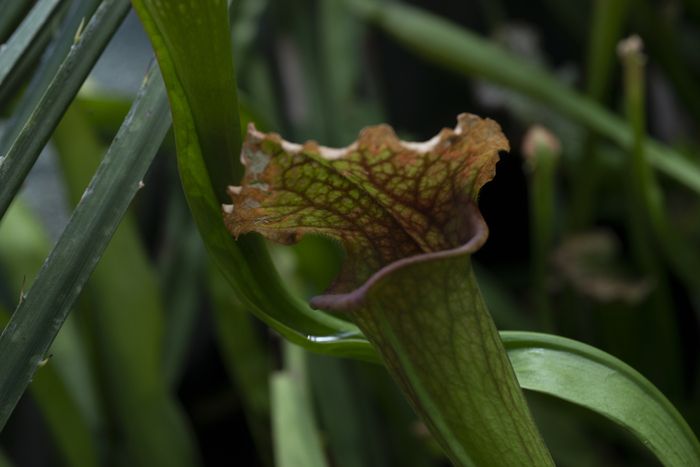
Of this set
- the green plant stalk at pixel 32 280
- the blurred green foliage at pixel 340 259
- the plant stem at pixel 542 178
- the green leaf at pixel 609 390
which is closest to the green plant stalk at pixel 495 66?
the blurred green foliage at pixel 340 259

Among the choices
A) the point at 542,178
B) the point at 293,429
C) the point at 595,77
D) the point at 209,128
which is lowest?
the point at 293,429

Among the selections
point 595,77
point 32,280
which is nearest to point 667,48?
point 595,77

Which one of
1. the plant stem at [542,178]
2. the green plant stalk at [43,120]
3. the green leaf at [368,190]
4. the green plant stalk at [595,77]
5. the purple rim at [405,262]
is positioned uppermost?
the green plant stalk at [595,77]

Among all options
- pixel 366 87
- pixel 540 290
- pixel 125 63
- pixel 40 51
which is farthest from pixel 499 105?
pixel 40 51

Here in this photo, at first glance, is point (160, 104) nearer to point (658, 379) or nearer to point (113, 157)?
point (113, 157)

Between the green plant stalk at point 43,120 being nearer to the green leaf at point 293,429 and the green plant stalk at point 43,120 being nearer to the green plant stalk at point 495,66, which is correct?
the green leaf at point 293,429

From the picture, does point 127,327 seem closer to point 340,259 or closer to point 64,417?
point 64,417

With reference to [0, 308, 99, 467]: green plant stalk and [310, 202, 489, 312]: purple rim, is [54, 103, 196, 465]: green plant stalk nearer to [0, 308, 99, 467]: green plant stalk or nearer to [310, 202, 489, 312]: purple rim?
[0, 308, 99, 467]: green plant stalk
